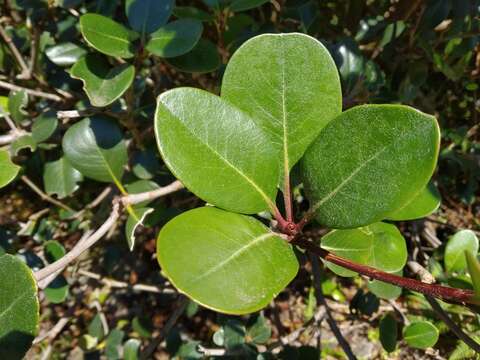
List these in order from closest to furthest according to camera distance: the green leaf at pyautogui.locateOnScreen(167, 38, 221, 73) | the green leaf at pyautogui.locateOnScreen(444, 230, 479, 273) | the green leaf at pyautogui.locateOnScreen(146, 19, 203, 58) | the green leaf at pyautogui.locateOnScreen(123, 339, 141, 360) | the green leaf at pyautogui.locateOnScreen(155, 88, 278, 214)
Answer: the green leaf at pyautogui.locateOnScreen(155, 88, 278, 214) < the green leaf at pyautogui.locateOnScreen(146, 19, 203, 58) < the green leaf at pyautogui.locateOnScreen(167, 38, 221, 73) < the green leaf at pyautogui.locateOnScreen(444, 230, 479, 273) < the green leaf at pyautogui.locateOnScreen(123, 339, 141, 360)

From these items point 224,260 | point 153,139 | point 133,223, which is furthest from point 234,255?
point 153,139

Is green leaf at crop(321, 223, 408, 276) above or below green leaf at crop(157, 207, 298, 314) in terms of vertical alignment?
below

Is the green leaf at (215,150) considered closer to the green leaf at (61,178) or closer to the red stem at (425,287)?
the red stem at (425,287)

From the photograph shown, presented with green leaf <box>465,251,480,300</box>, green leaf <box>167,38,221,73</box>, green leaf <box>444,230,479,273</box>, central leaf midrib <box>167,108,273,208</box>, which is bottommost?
green leaf <box>444,230,479,273</box>

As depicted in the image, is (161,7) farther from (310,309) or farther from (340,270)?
(310,309)

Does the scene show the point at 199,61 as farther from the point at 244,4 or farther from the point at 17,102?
the point at 17,102

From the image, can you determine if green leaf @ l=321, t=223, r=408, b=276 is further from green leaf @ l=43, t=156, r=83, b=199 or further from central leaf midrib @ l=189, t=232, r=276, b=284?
green leaf @ l=43, t=156, r=83, b=199

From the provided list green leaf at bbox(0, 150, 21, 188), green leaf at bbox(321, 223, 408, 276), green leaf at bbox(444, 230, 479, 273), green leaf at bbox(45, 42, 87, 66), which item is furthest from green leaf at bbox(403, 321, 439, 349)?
green leaf at bbox(45, 42, 87, 66)
